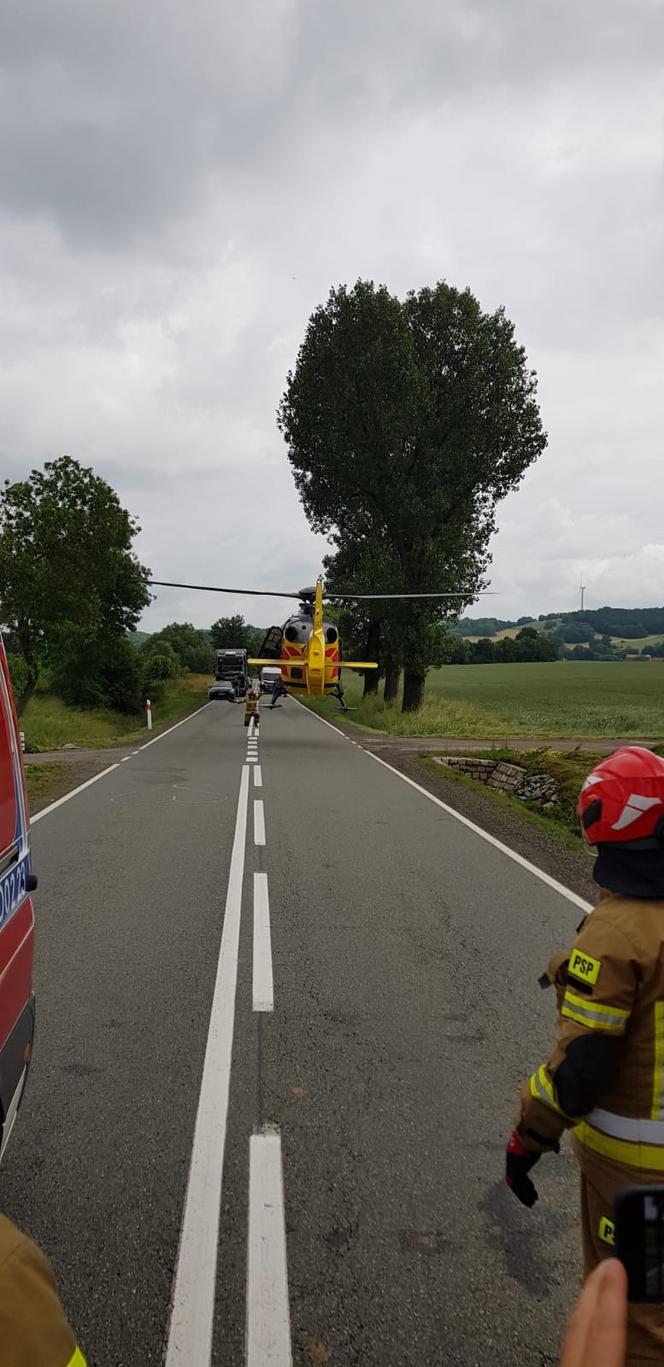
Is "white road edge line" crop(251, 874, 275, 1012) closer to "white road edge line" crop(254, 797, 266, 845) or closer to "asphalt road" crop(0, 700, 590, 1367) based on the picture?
"asphalt road" crop(0, 700, 590, 1367)

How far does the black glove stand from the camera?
2.26 metres

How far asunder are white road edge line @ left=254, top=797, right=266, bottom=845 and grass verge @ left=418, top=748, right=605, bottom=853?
3.89 metres

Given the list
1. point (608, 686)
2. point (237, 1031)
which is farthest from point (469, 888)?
point (608, 686)

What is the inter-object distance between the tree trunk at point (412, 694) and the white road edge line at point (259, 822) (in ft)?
63.9

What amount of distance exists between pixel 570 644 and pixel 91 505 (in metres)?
116

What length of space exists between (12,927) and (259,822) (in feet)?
27.6

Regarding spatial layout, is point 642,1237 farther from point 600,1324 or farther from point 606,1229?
point 606,1229

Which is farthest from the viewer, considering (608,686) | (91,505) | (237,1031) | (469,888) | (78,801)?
(608,686)

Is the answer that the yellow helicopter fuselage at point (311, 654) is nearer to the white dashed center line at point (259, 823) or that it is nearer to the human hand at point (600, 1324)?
the white dashed center line at point (259, 823)

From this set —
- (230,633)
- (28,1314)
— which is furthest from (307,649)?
(230,633)

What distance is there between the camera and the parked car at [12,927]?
9.29ft

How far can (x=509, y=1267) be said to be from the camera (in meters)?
2.87

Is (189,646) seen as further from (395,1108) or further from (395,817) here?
(395,1108)

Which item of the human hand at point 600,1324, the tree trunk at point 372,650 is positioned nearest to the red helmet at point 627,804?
the human hand at point 600,1324
